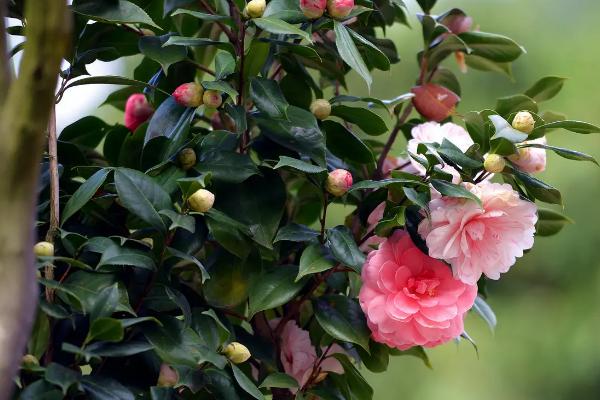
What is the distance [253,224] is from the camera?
0.66 meters

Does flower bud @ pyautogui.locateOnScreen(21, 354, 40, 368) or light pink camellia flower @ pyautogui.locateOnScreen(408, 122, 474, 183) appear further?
light pink camellia flower @ pyautogui.locateOnScreen(408, 122, 474, 183)

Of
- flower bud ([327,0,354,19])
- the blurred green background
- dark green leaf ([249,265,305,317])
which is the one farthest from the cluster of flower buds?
the blurred green background

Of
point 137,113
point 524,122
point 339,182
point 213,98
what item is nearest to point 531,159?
point 524,122

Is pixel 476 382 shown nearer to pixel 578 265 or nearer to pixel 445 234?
pixel 578 265

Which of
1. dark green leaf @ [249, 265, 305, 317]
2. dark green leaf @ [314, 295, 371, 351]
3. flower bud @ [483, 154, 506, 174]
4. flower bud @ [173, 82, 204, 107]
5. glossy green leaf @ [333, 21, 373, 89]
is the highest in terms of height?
glossy green leaf @ [333, 21, 373, 89]

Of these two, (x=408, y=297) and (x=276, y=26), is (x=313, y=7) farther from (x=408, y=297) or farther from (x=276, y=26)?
(x=408, y=297)

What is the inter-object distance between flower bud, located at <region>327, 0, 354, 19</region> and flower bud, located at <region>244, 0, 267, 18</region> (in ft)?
0.19

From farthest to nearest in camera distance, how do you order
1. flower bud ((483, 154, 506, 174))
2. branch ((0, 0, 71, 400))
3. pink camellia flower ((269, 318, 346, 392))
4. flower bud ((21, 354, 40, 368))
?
pink camellia flower ((269, 318, 346, 392)), flower bud ((483, 154, 506, 174)), flower bud ((21, 354, 40, 368)), branch ((0, 0, 71, 400))

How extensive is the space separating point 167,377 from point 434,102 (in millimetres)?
392

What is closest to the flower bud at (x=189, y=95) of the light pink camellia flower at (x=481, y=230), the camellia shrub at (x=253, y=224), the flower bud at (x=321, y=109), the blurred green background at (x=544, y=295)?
the camellia shrub at (x=253, y=224)

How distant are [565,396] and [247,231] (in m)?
2.69

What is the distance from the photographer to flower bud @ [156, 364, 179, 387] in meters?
0.61

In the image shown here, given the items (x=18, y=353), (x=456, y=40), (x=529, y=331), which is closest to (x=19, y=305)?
(x=18, y=353)

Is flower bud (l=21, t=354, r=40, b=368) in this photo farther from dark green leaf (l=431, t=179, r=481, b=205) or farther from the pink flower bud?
the pink flower bud
